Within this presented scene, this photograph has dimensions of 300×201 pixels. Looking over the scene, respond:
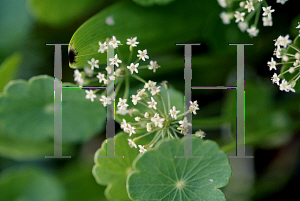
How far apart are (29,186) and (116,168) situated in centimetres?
51

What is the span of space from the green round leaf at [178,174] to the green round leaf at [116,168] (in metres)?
0.19

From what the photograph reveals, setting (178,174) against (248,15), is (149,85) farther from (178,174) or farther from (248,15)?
(248,15)

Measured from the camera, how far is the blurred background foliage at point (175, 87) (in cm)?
102

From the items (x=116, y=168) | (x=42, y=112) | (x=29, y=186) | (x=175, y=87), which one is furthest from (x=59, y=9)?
(x=29, y=186)

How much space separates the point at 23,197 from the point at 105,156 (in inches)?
22.2

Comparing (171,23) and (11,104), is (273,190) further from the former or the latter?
(11,104)

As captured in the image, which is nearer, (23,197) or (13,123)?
(13,123)

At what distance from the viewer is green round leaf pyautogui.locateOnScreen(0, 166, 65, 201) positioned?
1.19m

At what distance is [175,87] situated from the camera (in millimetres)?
1137

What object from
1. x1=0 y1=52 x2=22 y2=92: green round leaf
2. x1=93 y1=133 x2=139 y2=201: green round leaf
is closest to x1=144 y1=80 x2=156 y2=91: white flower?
x1=93 y1=133 x2=139 y2=201: green round leaf

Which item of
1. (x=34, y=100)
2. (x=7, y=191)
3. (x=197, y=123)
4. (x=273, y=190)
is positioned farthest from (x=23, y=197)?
(x=273, y=190)

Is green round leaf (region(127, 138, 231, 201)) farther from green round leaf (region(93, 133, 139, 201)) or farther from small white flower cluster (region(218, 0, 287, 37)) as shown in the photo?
small white flower cluster (region(218, 0, 287, 37))

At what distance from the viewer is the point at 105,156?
93cm
